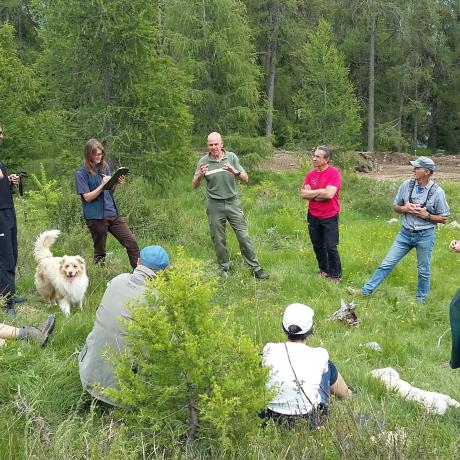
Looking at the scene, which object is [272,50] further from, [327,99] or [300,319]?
[300,319]

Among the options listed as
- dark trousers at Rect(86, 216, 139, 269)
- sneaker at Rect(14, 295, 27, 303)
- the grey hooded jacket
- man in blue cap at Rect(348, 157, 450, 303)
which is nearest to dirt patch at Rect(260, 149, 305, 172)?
man in blue cap at Rect(348, 157, 450, 303)

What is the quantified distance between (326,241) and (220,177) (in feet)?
6.18

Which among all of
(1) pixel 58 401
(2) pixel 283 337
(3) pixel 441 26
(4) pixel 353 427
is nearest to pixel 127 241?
(2) pixel 283 337

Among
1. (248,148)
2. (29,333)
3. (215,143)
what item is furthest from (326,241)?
(248,148)

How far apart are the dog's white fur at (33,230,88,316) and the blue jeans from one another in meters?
3.98

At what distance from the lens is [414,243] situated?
7.27m

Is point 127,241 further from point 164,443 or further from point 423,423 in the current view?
point 423,423

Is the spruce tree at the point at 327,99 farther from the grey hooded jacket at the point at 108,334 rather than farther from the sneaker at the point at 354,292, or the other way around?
the grey hooded jacket at the point at 108,334

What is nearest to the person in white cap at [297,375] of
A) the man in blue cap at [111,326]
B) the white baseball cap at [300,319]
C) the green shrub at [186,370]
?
the white baseball cap at [300,319]

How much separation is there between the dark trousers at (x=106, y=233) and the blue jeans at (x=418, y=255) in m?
3.37

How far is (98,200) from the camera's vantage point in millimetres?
6895

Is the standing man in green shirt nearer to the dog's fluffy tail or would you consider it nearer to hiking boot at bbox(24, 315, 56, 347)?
the dog's fluffy tail

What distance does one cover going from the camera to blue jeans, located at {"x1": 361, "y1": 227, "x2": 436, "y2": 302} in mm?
7168

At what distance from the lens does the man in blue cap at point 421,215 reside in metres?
6.98
